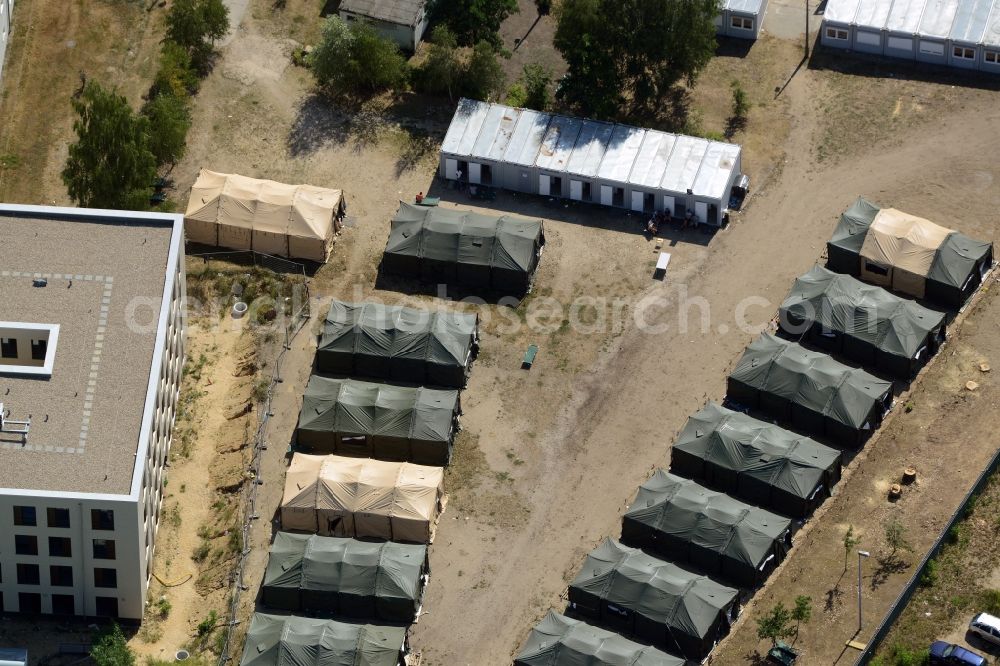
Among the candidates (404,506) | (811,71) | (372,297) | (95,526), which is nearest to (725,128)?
(811,71)

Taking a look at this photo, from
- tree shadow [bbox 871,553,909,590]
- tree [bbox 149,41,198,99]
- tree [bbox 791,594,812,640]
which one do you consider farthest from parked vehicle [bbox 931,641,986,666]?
tree [bbox 149,41,198,99]

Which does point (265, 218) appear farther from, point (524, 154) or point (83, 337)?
point (83, 337)

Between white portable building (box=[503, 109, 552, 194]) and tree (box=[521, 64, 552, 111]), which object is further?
tree (box=[521, 64, 552, 111])

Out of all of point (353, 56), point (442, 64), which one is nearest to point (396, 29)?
point (353, 56)

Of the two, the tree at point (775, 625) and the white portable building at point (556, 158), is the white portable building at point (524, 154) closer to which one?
the white portable building at point (556, 158)

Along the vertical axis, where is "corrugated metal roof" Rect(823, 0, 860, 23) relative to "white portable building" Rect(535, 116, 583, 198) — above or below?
above

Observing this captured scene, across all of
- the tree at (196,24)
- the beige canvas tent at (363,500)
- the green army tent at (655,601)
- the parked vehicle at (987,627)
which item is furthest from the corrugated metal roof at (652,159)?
the parked vehicle at (987,627)

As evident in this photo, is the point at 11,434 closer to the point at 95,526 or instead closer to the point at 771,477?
the point at 95,526

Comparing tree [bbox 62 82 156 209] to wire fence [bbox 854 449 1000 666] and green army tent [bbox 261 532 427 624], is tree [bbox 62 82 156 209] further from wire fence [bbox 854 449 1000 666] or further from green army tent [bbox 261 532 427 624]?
wire fence [bbox 854 449 1000 666]
